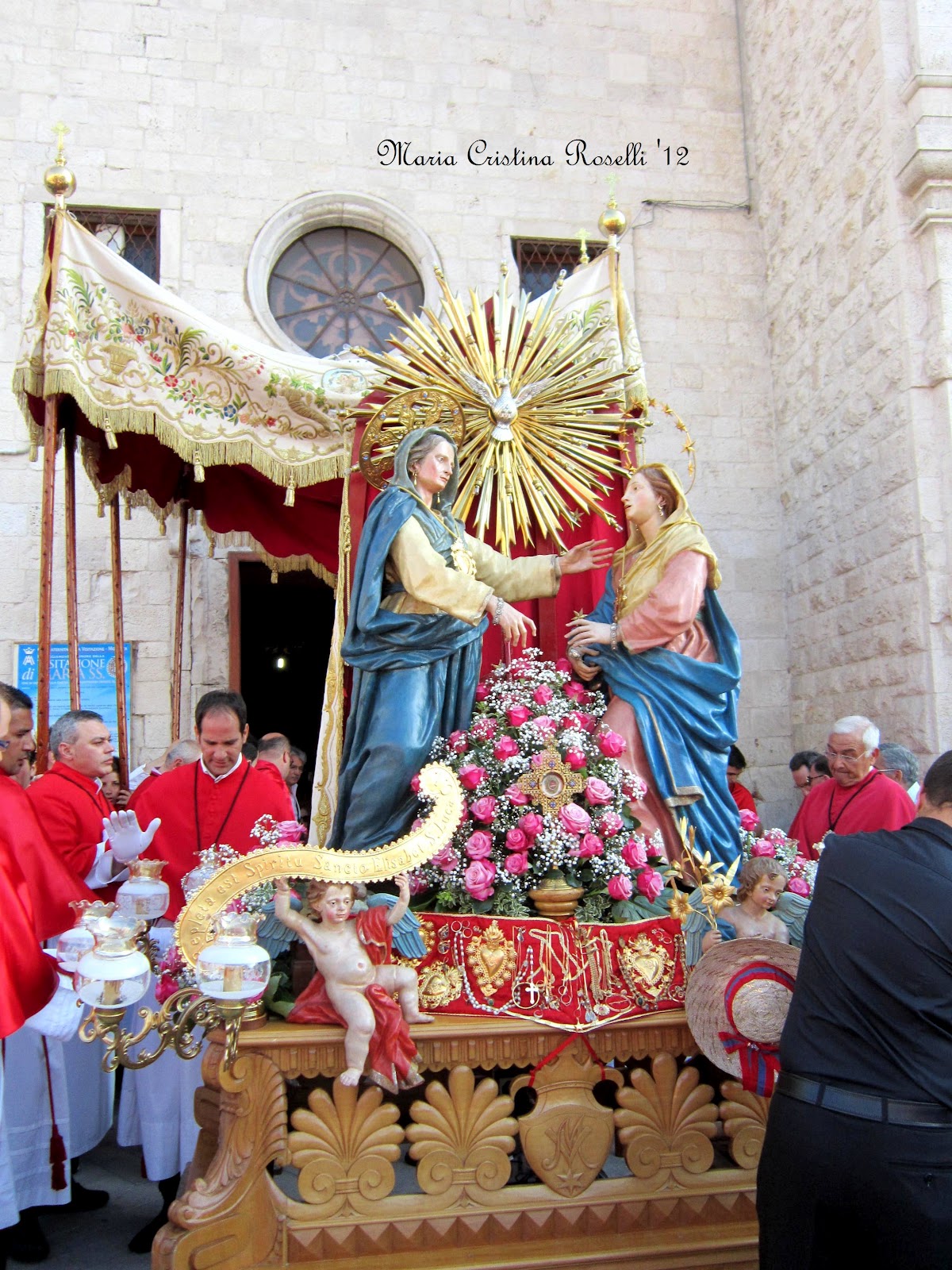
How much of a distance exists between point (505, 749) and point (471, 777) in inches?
5.9

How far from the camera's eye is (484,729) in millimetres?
3533

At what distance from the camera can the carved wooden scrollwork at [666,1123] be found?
9.22ft

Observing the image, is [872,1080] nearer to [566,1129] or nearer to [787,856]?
[566,1129]

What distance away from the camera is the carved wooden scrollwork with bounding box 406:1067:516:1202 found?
268 cm

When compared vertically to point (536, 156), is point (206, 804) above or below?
below

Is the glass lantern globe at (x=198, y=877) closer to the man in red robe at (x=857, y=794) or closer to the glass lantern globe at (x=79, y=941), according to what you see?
the glass lantern globe at (x=79, y=941)

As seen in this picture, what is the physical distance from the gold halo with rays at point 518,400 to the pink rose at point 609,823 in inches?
59.2

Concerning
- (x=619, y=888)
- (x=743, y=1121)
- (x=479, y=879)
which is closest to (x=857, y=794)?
(x=619, y=888)

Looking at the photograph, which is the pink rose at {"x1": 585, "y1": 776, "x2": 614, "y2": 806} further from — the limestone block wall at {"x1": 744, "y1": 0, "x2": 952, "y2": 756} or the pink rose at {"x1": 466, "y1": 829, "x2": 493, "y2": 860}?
the limestone block wall at {"x1": 744, "y1": 0, "x2": 952, "y2": 756}

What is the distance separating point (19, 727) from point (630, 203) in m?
6.78

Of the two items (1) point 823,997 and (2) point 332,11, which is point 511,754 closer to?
(1) point 823,997

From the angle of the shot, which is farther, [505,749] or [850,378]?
[850,378]

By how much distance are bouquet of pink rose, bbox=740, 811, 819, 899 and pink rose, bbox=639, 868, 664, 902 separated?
312 millimetres

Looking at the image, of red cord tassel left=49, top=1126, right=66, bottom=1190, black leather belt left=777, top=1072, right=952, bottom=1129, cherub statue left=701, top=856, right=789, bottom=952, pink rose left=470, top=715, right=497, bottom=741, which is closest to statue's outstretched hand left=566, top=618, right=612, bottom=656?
pink rose left=470, top=715, right=497, bottom=741
